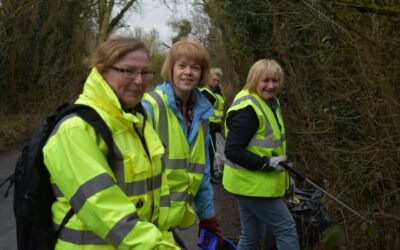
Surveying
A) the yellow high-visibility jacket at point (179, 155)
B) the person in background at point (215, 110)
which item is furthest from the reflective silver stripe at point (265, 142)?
the person in background at point (215, 110)

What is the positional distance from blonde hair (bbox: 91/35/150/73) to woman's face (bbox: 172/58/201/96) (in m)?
1.05

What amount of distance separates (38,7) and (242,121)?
44.2ft

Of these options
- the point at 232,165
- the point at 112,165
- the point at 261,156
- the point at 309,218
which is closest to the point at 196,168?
the point at 261,156

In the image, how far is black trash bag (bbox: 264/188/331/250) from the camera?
4703 millimetres

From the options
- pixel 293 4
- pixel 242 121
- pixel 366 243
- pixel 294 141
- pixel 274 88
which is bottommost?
pixel 366 243

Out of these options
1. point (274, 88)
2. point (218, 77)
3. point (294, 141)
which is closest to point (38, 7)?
point (218, 77)

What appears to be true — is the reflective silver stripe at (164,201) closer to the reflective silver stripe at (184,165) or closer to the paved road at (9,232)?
the reflective silver stripe at (184,165)

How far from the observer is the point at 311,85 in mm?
6703

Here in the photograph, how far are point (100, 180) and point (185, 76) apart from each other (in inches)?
61.6

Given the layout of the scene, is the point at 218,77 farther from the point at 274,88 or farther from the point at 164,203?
the point at 164,203

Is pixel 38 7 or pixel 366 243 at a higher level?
pixel 38 7

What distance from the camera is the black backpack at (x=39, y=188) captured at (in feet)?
6.48

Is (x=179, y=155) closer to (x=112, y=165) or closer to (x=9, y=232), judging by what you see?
(x=112, y=165)

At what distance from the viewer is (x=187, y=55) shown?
3.36 meters
